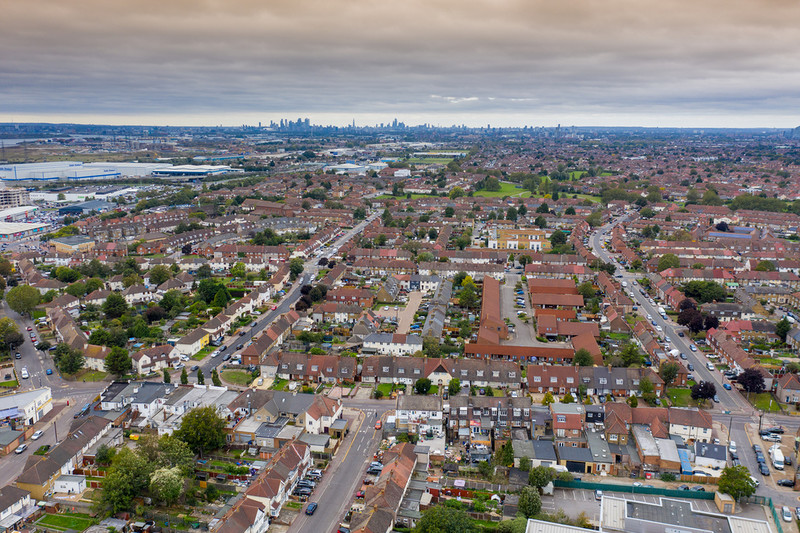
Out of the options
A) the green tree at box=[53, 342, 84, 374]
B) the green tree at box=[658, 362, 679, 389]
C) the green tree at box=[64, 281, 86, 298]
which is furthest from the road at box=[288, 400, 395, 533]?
the green tree at box=[64, 281, 86, 298]

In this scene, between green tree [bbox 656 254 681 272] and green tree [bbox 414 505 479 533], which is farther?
green tree [bbox 656 254 681 272]

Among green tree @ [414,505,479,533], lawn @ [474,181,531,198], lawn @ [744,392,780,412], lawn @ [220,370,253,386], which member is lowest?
lawn @ [220,370,253,386]

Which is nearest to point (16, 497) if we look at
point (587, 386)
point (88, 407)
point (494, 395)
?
point (88, 407)

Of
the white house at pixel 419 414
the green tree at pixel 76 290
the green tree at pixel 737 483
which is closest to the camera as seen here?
the green tree at pixel 737 483

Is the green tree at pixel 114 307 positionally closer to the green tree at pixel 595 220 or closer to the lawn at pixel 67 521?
the lawn at pixel 67 521

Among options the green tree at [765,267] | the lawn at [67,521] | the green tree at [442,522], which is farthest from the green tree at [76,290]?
the green tree at [765,267]

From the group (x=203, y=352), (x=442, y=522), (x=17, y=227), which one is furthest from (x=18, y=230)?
(x=442, y=522)

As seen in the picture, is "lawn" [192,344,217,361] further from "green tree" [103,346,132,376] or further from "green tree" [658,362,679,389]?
"green tree" [658,362,679,389]
